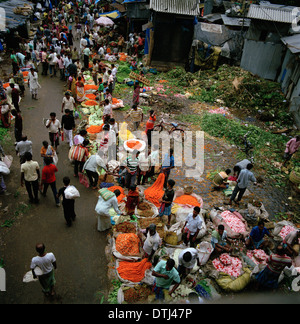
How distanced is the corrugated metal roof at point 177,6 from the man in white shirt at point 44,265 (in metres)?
Answer: 17.9

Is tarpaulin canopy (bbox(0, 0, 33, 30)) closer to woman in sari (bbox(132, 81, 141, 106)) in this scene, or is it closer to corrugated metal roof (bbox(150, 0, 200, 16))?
corrugated metal roof (bbox(150, 0, 200, 16))

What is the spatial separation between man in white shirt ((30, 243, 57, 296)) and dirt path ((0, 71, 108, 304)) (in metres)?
0.40

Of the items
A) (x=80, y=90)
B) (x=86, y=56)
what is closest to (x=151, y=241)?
(x=80, y=90)

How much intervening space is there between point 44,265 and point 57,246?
152cm

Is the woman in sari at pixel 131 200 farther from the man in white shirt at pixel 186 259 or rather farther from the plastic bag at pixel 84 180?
the man in white shirt at pixel 186 259

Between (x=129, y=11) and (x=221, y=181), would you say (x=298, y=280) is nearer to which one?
(x=221, y=181)

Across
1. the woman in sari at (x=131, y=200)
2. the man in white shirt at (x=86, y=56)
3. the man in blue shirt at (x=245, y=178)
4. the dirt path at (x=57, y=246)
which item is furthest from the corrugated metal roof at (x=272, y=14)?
the dirt path at (x=57, y=246)

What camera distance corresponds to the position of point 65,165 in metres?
8.69

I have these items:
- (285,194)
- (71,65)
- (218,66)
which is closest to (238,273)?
(285,194)

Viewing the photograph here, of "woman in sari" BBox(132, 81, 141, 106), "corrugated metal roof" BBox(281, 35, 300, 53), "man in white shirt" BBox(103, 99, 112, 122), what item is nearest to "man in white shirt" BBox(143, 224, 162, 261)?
"man in white shirt" BBox(103, 99, 112, 122)

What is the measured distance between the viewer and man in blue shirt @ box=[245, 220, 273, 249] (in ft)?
20.2

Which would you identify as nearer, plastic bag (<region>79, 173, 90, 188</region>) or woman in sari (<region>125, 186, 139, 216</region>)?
woman in sari (<region>125, 186, 139, 216</region>)

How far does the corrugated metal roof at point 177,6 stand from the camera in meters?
17.4

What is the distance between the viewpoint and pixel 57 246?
5.92 meters
